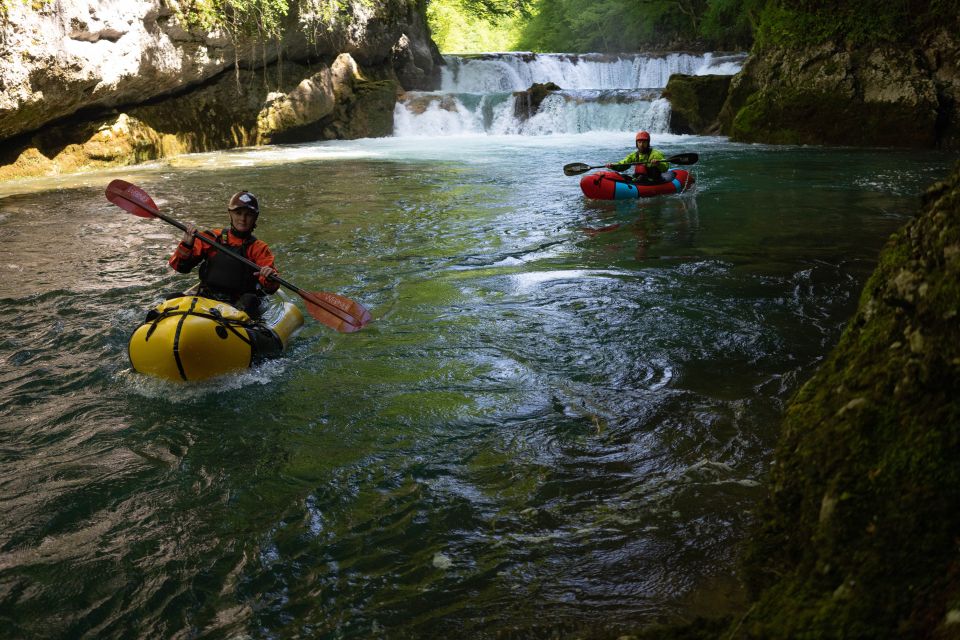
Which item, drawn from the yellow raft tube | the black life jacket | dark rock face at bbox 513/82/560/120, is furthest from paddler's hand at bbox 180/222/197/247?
dark rock face at bbox 513/82/560/120

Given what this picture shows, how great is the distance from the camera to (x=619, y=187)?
9.70 meters

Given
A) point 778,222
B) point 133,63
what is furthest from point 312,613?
point 133,63

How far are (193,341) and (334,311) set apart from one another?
115cm

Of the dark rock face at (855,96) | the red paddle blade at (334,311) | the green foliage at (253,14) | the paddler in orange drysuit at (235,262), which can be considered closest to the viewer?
the paddler in orange drysuit at (235,262)

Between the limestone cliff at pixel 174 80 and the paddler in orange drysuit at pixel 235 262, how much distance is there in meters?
9.09

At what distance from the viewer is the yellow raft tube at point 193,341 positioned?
13.3ft

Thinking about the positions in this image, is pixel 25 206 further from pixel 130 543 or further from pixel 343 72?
pixel 343 72

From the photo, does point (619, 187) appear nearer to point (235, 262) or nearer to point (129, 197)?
point (235, 262)

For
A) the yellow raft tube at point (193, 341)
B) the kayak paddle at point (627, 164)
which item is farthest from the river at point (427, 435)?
the kayak paddle at point (627, 164)

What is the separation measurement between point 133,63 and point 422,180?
650 cm

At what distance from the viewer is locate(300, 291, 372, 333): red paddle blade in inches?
196

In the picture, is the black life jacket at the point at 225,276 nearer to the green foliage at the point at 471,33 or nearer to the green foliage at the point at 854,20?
the green foliage at the point at 854,20

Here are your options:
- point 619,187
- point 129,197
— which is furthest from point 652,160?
point 129,197

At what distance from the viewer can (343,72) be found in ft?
70.5
